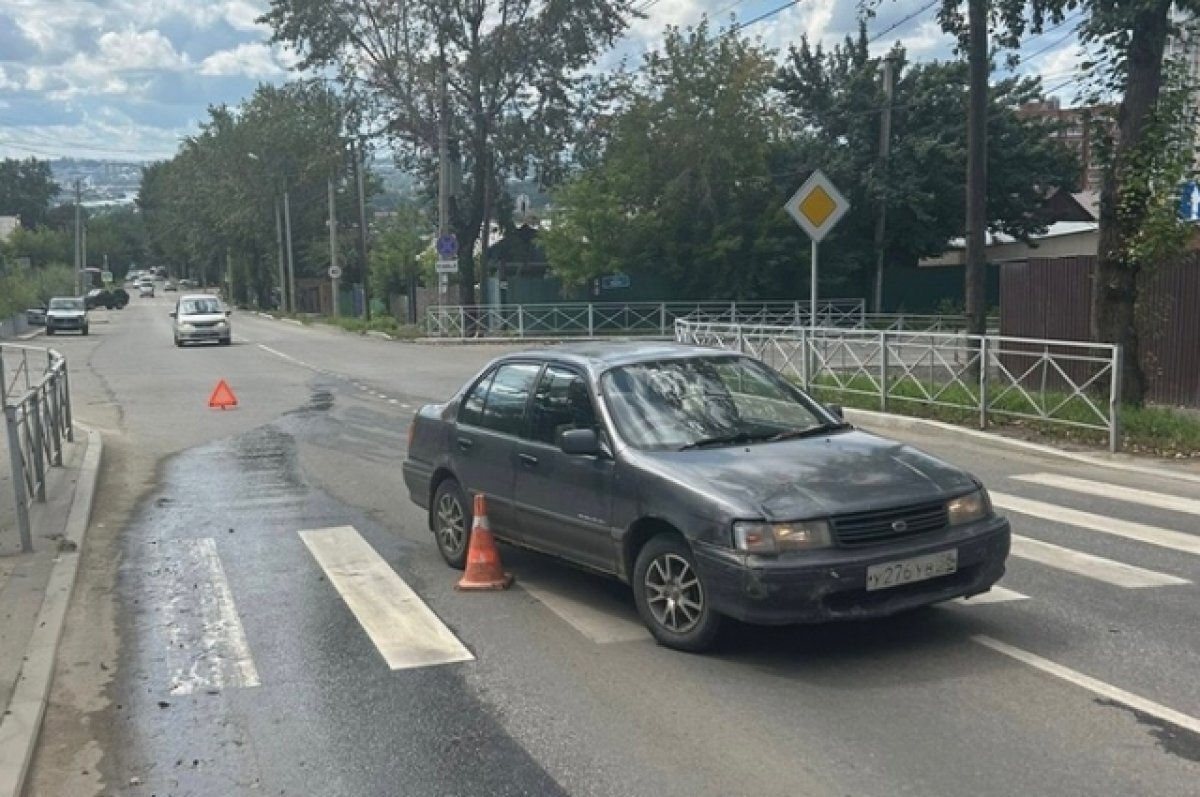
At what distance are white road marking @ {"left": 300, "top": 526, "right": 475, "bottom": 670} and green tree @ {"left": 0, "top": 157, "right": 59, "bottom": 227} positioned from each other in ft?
478

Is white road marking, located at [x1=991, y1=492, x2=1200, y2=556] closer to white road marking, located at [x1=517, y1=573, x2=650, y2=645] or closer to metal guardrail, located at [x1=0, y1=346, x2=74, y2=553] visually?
white road marking, located at [x1=517, y1=573, x2=650, y2=645]

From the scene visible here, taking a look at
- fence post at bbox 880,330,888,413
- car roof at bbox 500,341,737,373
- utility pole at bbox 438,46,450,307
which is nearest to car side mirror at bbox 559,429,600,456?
car roof at bbox 500,341,737,373

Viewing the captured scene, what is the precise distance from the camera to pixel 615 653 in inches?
242

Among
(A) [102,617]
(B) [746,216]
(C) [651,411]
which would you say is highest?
(B) [746,216]

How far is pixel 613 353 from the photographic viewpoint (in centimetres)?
739

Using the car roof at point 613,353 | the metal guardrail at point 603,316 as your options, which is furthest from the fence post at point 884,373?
the metal guardrail at point 603,316

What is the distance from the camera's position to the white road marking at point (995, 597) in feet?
22.3

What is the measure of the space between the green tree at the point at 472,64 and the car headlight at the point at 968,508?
36050mm

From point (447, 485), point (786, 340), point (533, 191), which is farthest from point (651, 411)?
point (533, 191)

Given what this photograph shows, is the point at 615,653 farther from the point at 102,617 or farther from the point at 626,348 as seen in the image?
the point at 102,617

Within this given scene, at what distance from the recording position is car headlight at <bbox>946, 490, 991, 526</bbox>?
598cm

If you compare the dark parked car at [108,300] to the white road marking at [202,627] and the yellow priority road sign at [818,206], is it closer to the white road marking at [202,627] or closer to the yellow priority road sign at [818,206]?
the yellow priority road sign at [818,206]

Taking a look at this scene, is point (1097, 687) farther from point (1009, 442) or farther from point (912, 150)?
point (912, 150)

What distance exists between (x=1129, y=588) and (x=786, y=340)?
465 inches
